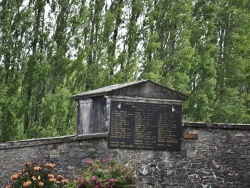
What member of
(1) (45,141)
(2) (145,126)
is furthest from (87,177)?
(2) (145,126)

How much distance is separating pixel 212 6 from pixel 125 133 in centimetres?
1652

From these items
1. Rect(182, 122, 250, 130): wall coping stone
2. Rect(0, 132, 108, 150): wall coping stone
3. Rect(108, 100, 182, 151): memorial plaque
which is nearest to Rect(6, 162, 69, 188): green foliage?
Rect(0, 132, 108, 150): wall coping stone

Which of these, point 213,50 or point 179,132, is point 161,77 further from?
point 179,132

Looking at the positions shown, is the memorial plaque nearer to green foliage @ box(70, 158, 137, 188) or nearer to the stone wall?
the stone wall

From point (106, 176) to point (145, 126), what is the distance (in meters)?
2.08

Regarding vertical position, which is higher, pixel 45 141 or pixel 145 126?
pixel 145 126

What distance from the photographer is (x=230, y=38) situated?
33562mm

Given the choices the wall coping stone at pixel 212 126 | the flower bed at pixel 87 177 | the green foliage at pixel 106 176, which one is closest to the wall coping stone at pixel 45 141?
the flower bed at pixel 87 177

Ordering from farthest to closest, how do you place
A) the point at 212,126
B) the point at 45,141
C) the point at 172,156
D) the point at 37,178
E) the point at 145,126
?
the point at 212,126, the point at 172,156, the point at 145,126, the point at 45,141, the point at 37,178

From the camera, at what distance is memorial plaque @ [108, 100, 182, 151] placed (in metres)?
16.9

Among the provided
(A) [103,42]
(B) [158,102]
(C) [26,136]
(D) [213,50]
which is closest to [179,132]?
(B) [158,102]

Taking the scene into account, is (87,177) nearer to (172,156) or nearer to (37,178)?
(37,178)

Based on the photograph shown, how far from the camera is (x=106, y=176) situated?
15500 millimetres

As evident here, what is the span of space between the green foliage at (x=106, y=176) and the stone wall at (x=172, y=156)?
70 cm
